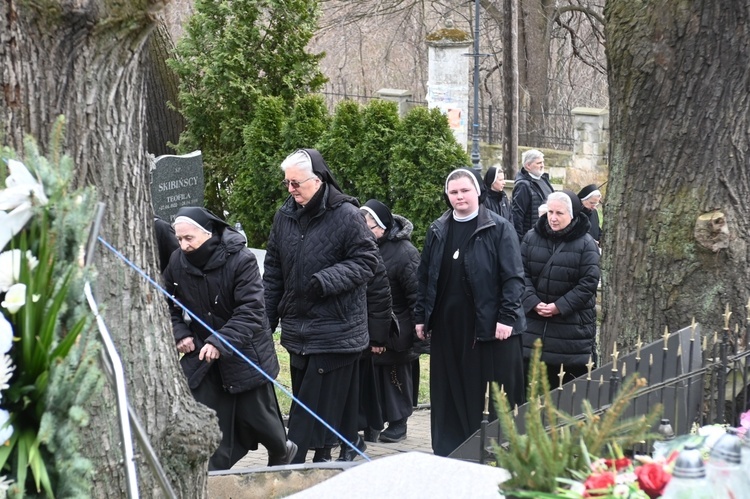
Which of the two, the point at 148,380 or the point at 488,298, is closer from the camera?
the point at 148,380

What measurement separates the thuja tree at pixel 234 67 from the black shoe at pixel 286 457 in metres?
8.07

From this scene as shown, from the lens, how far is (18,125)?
348 centimetres

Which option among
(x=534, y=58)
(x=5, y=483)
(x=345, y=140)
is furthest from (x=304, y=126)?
(x=534, y=58)

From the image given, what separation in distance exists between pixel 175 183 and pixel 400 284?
4788 mm

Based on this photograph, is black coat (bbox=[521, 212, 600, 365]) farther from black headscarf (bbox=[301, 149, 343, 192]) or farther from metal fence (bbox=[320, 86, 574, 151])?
metal fence (bbox=[320, 86, 574, 151])

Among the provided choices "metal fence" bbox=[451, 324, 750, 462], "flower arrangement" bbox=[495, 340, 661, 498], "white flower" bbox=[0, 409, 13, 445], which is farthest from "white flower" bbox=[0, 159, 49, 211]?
"metal fence" bbox=[451, 324, 750, 462]

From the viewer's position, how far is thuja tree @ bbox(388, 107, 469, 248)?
12.5m

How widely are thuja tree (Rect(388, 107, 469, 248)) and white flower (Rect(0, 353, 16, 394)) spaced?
10291 mm

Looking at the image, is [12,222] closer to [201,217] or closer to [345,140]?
[201,217]

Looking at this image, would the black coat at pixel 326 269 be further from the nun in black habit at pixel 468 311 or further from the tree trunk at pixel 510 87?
the tree trunk at pixel 510 87

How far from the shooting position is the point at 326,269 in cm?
648

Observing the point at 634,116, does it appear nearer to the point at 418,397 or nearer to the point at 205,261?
the point at 205,261

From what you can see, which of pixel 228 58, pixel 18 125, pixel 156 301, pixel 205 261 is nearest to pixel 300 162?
pixel 205 261

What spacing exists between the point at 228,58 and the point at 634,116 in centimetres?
853
